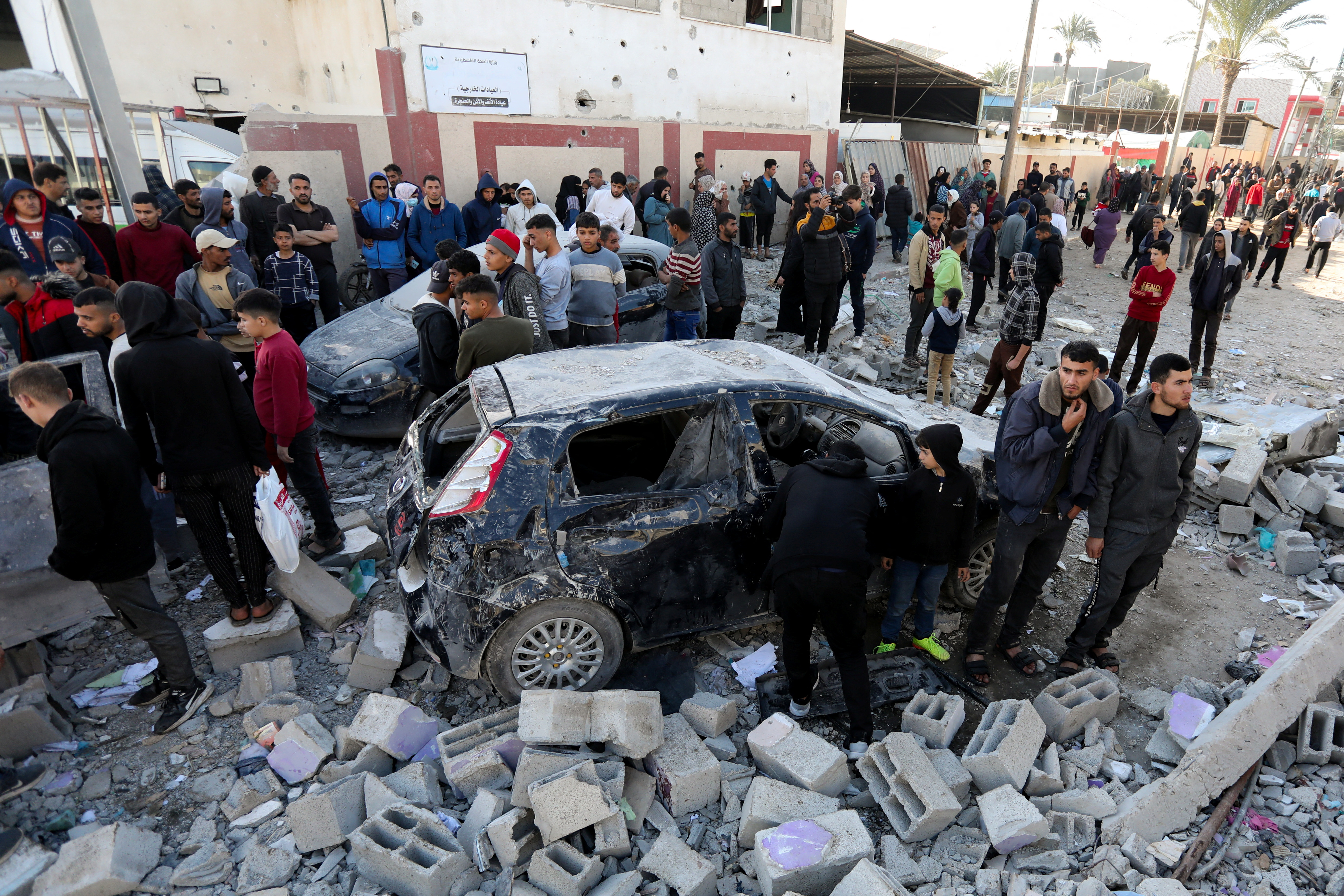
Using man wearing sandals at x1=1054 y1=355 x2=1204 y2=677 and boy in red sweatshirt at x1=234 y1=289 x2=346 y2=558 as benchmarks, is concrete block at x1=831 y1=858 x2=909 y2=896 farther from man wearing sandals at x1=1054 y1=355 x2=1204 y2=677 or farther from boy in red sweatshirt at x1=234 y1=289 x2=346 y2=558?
boy in red sweatshirt at x1=234 y1=289 x2=346 y2=558

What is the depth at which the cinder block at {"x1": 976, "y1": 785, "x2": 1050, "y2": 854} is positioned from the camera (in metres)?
3.15

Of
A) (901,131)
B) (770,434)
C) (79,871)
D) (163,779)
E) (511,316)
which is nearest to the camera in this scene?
(79,871)

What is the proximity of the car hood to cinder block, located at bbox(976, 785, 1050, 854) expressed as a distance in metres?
5.46

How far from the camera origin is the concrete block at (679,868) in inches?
116

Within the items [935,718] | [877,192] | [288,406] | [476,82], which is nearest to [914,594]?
[935,718]

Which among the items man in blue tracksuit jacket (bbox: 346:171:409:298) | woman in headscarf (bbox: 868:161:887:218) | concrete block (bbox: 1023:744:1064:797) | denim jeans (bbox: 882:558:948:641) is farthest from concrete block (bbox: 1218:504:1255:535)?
woman in headscarf (bbox: 868:161:887:218)

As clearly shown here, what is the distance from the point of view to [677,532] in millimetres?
3848

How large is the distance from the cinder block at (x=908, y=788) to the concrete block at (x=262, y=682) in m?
3.01

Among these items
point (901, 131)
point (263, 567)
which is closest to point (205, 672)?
point (263, 567)

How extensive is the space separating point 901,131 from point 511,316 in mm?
23287

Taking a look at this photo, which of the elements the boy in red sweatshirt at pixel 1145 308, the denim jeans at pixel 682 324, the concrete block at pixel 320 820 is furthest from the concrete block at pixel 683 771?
the boy in red sweatshirt at pixel 1145 308

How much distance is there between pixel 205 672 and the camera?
424 centimetres

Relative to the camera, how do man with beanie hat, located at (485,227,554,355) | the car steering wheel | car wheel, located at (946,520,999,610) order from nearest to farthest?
car wheel, located at (946,520,999,610), the car steering wheel, man with beanie hat, located at (485,227,554,355)

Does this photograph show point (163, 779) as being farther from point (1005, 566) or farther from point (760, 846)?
point (1005, 566)
